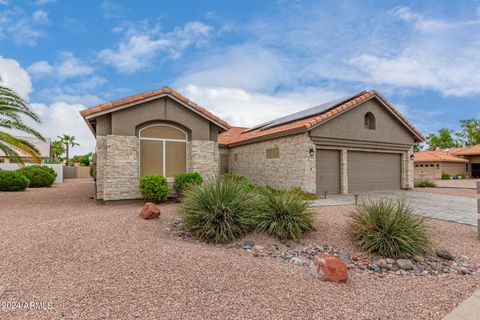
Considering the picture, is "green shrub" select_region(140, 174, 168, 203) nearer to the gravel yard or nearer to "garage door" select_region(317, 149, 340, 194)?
the gravel yard

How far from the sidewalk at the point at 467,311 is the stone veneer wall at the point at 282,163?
891 centimetres

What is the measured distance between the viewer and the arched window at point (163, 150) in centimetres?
1077

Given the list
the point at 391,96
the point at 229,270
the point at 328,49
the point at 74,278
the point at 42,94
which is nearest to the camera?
the point at 74,278

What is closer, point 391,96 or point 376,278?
point 376,278

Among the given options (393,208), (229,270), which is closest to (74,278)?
(229,270)

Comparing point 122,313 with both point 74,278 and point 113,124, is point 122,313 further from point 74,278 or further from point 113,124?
point 113,124

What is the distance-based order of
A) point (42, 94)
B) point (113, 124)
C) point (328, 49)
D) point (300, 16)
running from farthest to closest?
point (42, 94) → point (328, 49) → point (300, 16) → point (113, 124)

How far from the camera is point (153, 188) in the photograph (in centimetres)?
972

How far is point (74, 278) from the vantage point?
362cm

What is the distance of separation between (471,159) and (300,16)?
35.0m

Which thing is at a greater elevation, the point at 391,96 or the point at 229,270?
the point at 391,96

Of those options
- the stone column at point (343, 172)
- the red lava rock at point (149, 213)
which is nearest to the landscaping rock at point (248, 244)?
the red lava rock at point (149, 213)

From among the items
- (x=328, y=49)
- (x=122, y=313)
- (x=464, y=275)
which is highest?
(x=328, y=49)

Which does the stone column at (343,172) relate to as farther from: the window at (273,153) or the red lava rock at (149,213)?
the red lava rock at (149,213)
